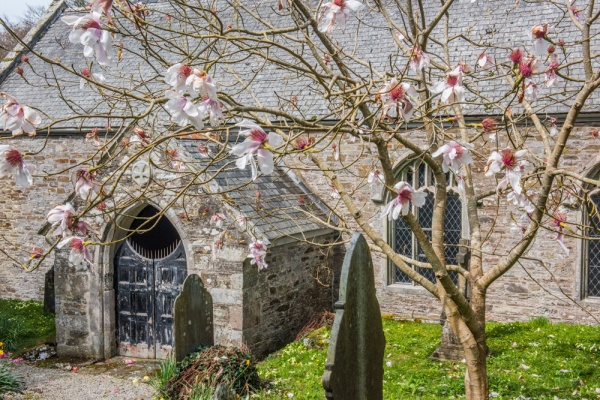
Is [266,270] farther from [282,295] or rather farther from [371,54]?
[371,54]

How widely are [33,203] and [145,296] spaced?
19.1 ft

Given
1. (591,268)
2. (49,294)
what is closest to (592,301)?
(591,268)

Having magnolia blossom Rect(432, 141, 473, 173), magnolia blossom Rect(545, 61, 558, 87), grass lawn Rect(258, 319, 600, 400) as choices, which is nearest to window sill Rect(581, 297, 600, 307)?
grass lawn Rect(258, 319, 600, 400)

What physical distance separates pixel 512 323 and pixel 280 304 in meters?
4.07

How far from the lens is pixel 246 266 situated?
9.80 m

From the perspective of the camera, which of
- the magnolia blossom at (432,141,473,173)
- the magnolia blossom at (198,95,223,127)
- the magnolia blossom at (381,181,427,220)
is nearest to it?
the magnolia blossom at (198,95,223,127)

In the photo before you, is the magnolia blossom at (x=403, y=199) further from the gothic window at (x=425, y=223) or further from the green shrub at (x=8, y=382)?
the gothic window at (x=425, y=223)

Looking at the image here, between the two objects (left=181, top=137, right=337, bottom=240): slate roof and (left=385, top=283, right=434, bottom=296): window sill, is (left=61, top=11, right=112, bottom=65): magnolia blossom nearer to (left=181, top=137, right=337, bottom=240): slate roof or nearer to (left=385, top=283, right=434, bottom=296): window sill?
(left=181, top=137, right=337, bottom=240): slate roof

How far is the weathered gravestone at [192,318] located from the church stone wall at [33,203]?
6.98m

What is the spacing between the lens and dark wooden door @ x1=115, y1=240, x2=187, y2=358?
11.0 m

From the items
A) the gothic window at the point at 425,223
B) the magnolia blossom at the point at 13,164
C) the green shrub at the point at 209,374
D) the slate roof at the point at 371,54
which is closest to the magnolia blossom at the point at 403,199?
the magnolia blossom at the point at 13,164

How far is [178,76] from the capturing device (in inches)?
128

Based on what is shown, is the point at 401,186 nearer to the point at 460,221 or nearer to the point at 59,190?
the point at 460,221

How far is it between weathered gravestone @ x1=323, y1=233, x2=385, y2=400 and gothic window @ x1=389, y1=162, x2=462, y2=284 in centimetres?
758
